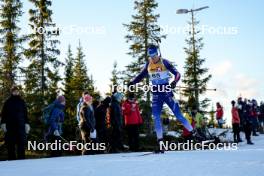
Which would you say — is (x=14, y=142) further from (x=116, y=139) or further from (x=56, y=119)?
(x=116, y=139)

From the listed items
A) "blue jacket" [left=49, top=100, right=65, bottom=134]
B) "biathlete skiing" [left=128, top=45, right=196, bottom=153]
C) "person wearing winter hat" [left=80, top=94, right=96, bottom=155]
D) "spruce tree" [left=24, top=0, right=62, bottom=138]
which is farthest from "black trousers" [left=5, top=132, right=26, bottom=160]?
"spruce tree" [left=24, top=0, right=62, bottom=138]

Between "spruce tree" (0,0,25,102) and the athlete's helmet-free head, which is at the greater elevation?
"spruce tree" (0,0,25,102)

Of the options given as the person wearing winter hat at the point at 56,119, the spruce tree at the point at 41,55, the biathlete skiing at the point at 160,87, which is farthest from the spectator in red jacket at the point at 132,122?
the spruce tree at the point at 41,55

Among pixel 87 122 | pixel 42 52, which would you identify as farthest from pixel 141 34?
pixel 87 122

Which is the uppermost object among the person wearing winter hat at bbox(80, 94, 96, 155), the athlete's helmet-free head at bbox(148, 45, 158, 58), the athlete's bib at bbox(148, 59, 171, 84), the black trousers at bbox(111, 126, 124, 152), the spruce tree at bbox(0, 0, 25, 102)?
the spruce tree at bbox(0, 0, 25, 102)

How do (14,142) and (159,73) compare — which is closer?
(159,73)

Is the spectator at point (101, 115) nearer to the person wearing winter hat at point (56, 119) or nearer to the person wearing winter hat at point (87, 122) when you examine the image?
the person wearing winter hat at point (56, 119)

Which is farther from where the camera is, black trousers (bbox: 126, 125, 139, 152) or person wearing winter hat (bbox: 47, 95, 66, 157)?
black trousers (bbox: 126, 125, 139, 152)

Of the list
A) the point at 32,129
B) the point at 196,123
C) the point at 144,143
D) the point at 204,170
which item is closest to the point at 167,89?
the point at 204,170

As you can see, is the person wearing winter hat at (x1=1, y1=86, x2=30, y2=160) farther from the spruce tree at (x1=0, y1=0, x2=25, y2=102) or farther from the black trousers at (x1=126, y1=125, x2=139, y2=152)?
the spruce tree at (x1=0, y1=0, x2=25, y2=102)

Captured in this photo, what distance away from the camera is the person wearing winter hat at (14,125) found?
10555 millimetres

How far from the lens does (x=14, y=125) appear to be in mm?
10688

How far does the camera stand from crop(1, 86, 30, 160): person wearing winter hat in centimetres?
1055

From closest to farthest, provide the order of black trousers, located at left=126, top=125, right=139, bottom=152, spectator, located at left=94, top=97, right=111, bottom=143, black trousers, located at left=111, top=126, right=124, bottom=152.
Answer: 1. black trousers, located at left=111, top=126, right=124, bottom=152
2. black trousers, located at left=126, top=125, right=139, bottom=152
3. spectator, located at left=94, top=97, right=111, bottom=143
